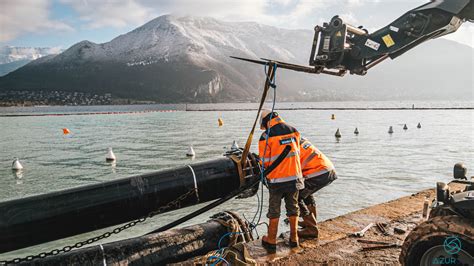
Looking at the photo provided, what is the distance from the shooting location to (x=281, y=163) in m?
5.22

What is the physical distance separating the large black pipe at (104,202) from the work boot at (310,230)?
1.42 m

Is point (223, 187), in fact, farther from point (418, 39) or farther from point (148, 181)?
point (418, 39)

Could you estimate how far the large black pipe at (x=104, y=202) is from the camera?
4.59m

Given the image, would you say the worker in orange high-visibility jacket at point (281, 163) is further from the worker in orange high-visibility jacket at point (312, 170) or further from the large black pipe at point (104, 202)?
the large black pipe at point (104, 202)

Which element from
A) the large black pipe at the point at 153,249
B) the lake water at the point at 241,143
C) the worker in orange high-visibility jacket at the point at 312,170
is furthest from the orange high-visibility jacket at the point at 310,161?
the lake water at the point at 241,143

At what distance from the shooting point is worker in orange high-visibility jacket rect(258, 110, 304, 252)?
17.1 feet

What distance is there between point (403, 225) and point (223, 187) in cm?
357

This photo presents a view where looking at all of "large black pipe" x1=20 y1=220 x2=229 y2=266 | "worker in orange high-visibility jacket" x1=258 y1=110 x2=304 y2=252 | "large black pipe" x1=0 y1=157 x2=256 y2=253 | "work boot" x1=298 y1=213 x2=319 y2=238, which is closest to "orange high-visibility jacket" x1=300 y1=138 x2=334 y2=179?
"worker in orange high-visibility jacket" x1=258 y1=110 x2=304 y2=252

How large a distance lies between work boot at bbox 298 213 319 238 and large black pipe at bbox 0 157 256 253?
142 cm

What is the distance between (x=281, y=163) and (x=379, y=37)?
231 centimetres

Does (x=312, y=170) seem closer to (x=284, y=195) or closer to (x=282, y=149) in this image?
(x=284, y=195)

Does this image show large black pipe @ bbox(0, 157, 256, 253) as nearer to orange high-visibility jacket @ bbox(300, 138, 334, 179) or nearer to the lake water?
orange high-visibility jacket @ bbox(300, 138, 334, 179)

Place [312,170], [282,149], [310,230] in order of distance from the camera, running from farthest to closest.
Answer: [310,230] < [312,170] < [282,149]

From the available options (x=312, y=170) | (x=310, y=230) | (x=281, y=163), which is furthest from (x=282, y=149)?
(x=310, y=230)
